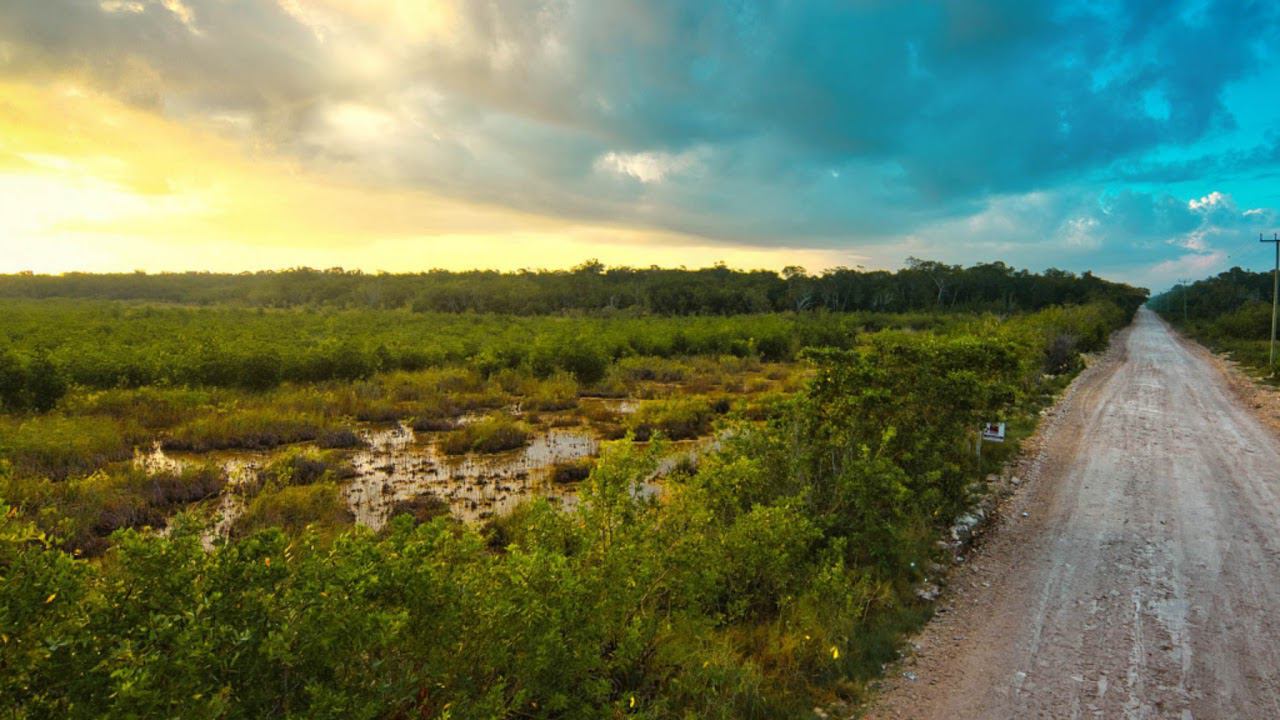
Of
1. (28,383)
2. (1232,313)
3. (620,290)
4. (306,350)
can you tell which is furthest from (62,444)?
(1232,313)

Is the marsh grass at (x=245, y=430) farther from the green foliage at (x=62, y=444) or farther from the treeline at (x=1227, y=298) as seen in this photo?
the treeline at (x=1227, y=298)

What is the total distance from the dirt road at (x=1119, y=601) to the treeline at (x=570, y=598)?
638mm

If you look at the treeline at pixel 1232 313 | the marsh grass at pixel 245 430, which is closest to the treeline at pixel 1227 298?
the treeline at pixel 1232 313

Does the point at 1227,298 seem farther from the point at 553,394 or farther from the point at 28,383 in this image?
the point at 28,383

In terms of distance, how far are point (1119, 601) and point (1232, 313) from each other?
77.1 metres

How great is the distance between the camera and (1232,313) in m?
62.3

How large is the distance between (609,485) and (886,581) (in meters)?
3.45

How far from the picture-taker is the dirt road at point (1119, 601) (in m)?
5.22

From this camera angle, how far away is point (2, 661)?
8.89 ft

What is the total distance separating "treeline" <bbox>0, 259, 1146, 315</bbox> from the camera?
80.4 meters

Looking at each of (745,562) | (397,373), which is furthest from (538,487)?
(397,373)

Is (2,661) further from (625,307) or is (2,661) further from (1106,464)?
(625,307)

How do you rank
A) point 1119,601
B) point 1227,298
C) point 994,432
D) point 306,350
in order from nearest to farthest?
point 1119,601 → point 994,432 → point 306,350 → point 1227,298

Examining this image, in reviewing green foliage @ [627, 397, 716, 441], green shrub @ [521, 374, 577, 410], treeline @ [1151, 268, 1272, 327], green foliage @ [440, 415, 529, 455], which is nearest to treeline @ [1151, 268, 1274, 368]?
treeline @ [1151, 268, 1272, 327]
